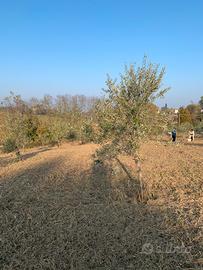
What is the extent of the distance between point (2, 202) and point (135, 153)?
14.3 feet

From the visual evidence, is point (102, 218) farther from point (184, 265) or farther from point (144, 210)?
point (184, 265)

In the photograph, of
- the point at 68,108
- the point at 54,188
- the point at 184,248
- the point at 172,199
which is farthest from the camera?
the point at 68,108

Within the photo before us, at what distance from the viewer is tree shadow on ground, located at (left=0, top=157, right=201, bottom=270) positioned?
5.25 m

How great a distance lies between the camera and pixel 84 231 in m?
6.47

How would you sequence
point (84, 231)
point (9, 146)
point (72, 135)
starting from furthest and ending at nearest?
point (72, 135), point (9, 146), point (84, 231)

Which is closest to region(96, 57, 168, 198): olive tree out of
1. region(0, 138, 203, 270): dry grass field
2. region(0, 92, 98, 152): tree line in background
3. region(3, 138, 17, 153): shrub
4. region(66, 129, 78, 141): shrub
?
region(0, 138, 203, 270): dry grass field

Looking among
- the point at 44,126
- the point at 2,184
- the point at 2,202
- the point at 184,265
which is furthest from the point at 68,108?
the point at 184,265

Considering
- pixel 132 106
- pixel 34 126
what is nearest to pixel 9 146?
Result: pixel 34 126

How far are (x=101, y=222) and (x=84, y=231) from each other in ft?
2.01

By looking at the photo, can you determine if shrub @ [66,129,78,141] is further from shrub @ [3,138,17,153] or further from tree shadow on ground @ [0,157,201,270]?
tree shadow on ground @ [0,157,201,270]

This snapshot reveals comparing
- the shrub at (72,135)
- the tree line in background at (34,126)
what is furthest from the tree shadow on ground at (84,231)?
the shrub at (72,135)

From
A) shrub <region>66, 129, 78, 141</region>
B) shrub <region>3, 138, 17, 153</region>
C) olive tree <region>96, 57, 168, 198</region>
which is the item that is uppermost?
olive tree <region>96, 57, 168, 198</region>

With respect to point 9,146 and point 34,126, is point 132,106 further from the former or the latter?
point 34,126

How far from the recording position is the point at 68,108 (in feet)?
110
